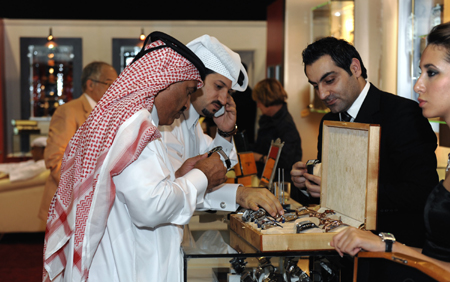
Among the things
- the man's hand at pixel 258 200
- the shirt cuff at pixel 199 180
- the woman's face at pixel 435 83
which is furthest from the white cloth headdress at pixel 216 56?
the woman's face at pixel 435 83

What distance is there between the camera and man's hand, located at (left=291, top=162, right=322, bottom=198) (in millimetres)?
2107

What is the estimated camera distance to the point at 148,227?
A: 1.75 metres

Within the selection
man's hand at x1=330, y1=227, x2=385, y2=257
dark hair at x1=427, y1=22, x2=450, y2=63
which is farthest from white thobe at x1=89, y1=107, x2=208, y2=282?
dark hair at x1=427, y1=22, x2=450, y2=63

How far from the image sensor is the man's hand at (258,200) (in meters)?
1.92

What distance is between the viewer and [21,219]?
563 centimetres

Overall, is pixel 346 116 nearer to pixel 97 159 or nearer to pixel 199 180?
pixel 199 180

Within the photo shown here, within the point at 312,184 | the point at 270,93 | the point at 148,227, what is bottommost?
the point at 148,227

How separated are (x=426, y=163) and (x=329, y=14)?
3.59 meters

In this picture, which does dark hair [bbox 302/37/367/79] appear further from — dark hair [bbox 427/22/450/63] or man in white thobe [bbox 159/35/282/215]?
dark hair [bbox 427/22/450/63]

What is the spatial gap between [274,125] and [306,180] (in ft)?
8.04

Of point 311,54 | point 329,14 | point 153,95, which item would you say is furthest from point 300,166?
point 329,14

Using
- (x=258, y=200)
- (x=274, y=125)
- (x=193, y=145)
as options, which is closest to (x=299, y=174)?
A: (x=258, y=200)

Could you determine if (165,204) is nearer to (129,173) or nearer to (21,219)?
(129,173)

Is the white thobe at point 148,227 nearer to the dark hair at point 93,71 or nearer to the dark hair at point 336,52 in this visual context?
the dark hair at point 336,52
